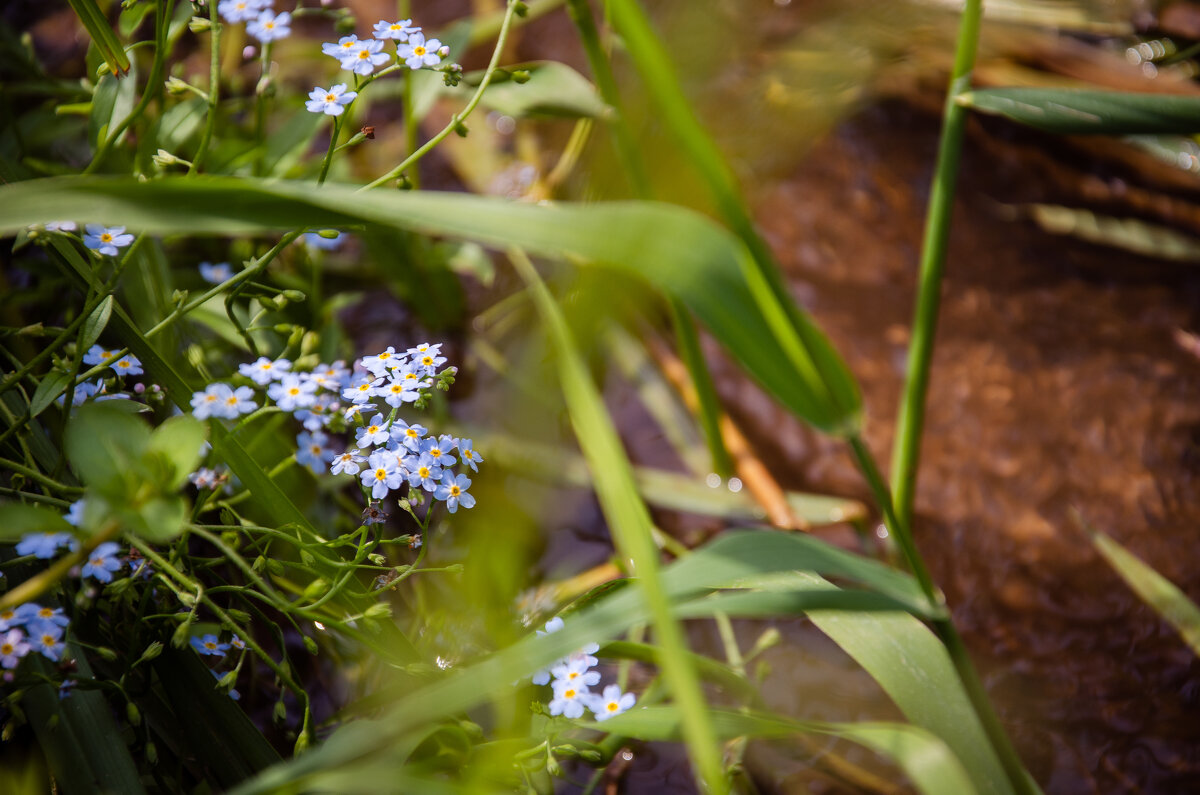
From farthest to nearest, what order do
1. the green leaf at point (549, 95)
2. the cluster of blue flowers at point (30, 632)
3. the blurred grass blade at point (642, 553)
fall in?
the green leaf at point (549, 95)
the cluster of blue flowers at point (30, 632)
the blurred grass blade at point (642, 553)

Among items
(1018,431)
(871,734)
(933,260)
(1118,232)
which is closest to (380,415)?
(871,734)

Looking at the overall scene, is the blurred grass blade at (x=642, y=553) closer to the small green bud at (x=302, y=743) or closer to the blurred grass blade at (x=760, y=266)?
the blurred grass blade at (x=760, y=266)

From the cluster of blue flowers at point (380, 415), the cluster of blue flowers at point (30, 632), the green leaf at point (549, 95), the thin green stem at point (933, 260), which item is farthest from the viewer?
the green leaf at point (549, 95)

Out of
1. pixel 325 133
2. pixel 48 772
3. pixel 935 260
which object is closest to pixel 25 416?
pixel 48 772

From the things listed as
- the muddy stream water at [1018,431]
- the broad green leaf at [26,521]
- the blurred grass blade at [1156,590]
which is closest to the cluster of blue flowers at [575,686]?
the muddy stream water at [1018,431]

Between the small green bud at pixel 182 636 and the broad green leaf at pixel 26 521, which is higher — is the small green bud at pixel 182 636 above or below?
below

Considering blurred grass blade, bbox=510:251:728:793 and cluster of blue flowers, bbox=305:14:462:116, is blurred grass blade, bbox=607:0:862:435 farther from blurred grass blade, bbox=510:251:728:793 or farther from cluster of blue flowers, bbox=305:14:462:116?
cluster of blue flowers, bbox=305:14:462:116

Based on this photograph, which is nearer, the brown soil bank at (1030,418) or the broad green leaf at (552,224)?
the broad green leaf at (552,224)
